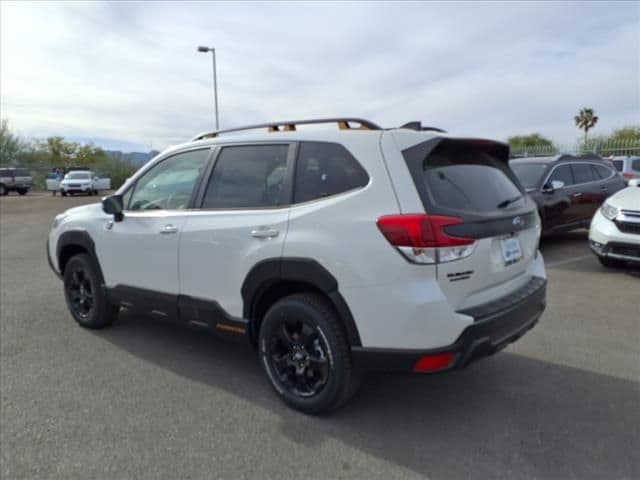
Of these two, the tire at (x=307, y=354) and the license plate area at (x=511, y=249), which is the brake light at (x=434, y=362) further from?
the license plate area at (x=511, y=249)

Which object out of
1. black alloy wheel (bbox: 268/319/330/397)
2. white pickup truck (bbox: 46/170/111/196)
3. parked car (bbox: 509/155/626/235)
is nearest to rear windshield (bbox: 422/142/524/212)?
black alloy wheel (bbox: 268/319/330/397)

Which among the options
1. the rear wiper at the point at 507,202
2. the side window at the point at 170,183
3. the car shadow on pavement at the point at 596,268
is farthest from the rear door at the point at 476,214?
the car shadow on pavement at the point at 596,268

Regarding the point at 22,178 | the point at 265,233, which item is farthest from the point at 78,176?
the point at 265,233

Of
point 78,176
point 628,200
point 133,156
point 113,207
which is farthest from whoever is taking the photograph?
point 133,156

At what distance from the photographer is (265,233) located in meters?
3.17

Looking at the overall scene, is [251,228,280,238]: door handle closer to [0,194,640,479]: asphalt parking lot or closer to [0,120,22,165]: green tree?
[0,194,640,479]: asphalt parking lot

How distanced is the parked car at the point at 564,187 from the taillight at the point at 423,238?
20.3 ft

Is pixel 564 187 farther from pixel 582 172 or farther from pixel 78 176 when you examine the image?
pixel 78 176

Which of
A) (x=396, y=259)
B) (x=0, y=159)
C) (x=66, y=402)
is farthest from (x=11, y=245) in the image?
(x=0, y=159)

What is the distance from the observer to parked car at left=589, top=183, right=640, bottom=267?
6184 mm

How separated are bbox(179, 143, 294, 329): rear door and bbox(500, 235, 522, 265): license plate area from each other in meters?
1.34

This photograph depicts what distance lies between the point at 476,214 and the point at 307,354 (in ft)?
4.40

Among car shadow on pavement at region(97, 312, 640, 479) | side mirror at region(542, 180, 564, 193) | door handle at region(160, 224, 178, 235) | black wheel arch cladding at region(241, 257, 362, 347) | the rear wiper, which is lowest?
car shadow on pavement at region(97, 312, 640, 479)

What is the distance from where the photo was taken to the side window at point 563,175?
8656 mm
